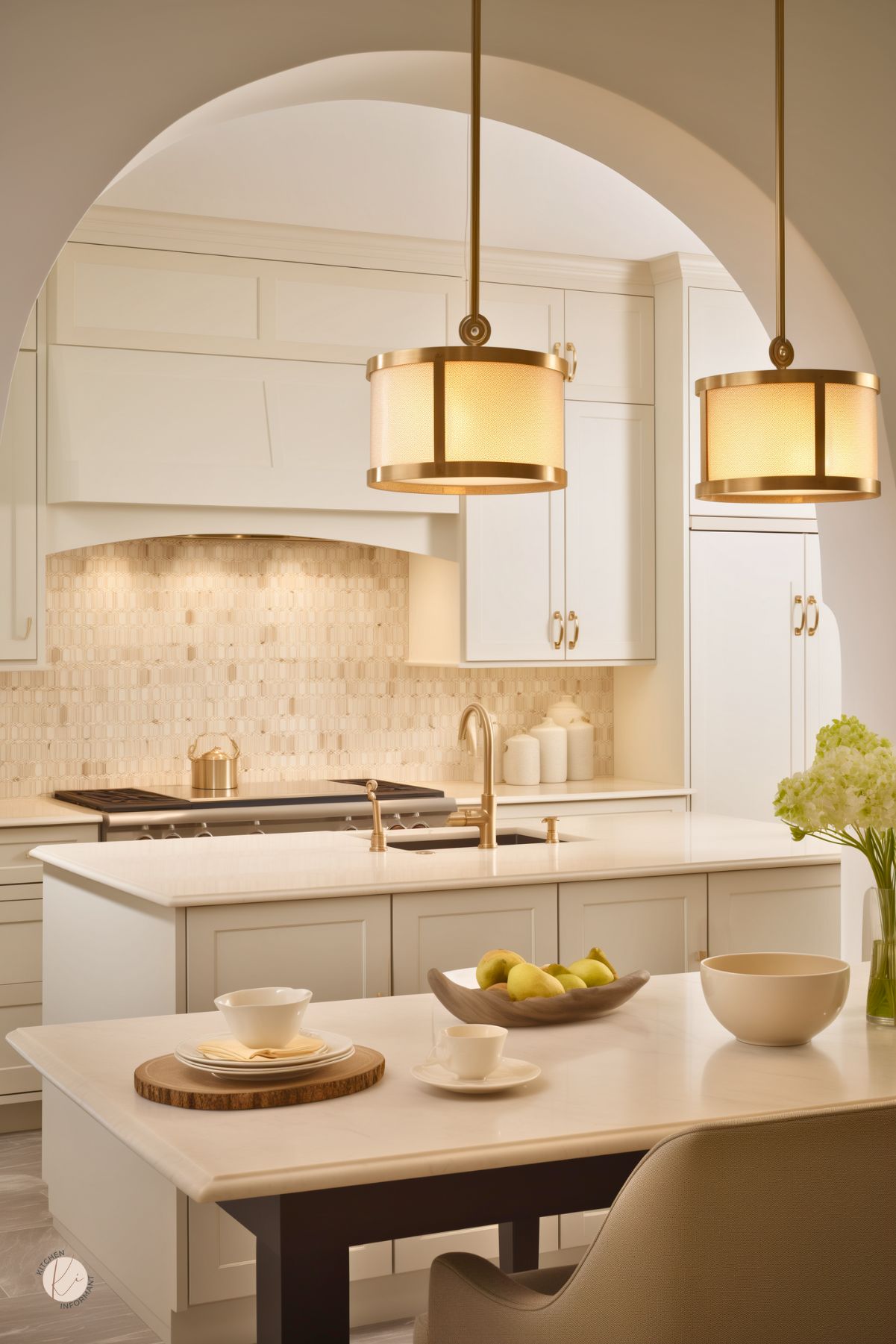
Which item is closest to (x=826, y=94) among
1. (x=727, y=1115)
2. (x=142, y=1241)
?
(x=727, y=1115)

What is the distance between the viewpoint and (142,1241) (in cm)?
301

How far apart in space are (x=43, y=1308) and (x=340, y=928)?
1.05 metres

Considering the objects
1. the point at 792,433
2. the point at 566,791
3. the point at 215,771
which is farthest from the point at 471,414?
the point at 566,791

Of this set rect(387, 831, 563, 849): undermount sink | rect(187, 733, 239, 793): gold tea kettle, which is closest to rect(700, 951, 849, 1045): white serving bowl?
rect(387, 831, 563, 849): undermount sink

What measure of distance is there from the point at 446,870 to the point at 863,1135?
6.18 feet

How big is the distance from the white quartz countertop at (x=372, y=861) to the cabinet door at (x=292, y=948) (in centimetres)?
5

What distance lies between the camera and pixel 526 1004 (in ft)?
6.80

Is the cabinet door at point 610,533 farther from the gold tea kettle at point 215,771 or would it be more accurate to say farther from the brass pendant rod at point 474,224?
the brass pendant rod at point 474,224

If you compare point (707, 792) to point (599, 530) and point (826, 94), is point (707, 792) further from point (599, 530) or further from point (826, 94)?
point (826, 94)

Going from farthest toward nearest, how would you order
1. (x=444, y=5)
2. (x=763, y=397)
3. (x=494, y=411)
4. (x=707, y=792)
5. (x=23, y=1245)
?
(x=707, y=792) < (x=23, y=1245) < (x=444, y=5) < (x=763, y=397) < (x=494, y=411)

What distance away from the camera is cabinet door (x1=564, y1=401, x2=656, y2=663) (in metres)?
5.66

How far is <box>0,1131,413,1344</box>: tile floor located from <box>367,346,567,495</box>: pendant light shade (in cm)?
201

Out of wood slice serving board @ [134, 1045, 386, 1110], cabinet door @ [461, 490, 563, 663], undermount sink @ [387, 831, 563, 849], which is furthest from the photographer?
cabinet door @ [461, 490, 563, 663]

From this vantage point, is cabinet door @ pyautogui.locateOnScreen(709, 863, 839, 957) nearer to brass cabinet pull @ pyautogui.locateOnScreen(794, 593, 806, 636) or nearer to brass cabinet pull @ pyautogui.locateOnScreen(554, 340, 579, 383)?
brass cabinet pull @ pyautogui.locateOnScreen(794, 593, 806, 636)
